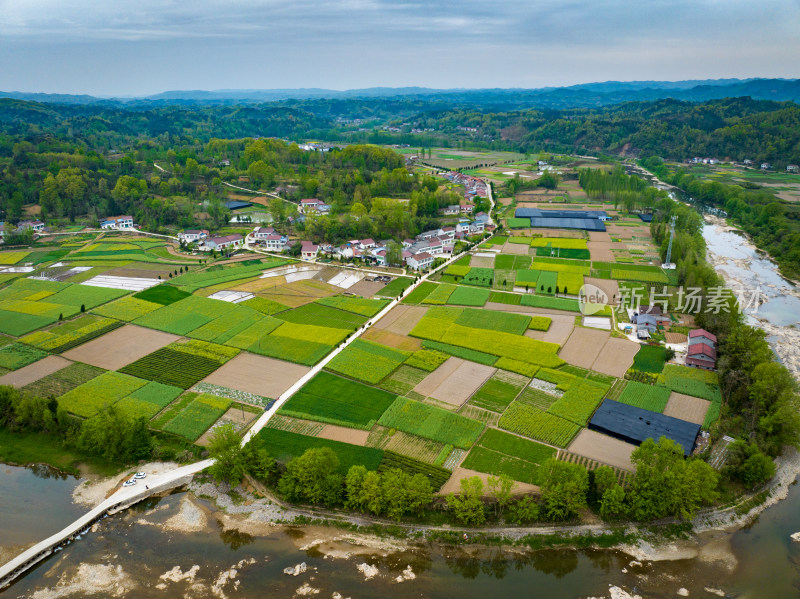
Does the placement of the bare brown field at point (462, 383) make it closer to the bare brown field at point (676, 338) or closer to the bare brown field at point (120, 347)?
the bare brown field at point (676, 338)

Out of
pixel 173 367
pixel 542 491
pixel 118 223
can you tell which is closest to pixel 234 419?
pixel 173 367

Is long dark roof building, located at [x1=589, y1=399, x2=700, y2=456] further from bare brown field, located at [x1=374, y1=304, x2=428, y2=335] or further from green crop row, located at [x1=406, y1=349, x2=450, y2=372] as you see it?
bare brown field, located at [x1=374, y1=304, x2=428, y2=335]

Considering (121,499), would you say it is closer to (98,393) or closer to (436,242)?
(98,393)

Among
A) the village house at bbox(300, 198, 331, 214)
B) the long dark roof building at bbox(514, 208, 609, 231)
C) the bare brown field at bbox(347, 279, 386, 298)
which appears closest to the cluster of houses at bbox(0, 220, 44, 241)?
the village house at bbox(300, 198, 331, 214)

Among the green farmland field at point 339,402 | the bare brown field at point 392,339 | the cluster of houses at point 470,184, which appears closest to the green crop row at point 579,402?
the green farmland field at point 339,402

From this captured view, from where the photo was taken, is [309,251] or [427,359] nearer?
[427,359]
